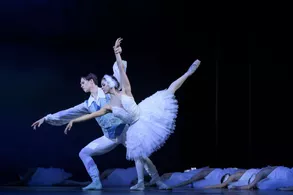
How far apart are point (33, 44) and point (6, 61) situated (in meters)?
0.39

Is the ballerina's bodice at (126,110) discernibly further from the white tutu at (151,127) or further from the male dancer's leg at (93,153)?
the male dancer's leg at (93,153)

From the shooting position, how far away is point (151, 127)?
17.4 ft

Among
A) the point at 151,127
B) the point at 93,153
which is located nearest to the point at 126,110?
the point at 151,127

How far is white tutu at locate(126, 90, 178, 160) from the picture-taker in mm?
5199

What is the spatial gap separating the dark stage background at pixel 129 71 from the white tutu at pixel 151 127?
1984 mm

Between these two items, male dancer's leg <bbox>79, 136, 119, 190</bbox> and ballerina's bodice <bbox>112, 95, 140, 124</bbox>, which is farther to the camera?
male dancer's leg <bbox>79, 136, 119, 190</bbox>

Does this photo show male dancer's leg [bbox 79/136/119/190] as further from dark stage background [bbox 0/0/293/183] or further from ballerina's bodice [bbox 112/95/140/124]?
dark stage background [bbox 0/0/293/183]

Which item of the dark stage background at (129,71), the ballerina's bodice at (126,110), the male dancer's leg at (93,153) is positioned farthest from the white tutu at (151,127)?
the dark stage background at (129,71)

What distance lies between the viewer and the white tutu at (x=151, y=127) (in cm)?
520

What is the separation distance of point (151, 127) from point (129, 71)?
2.37 m

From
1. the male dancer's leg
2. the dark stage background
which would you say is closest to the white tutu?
the male dancer's leg

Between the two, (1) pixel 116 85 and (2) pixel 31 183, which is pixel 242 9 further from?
(2) pixel 31 183

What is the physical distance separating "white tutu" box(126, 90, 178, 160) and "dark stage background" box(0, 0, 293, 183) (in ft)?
6.51

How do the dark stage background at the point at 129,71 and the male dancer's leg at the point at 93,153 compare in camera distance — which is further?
the dark stage background at the point at 129,71
